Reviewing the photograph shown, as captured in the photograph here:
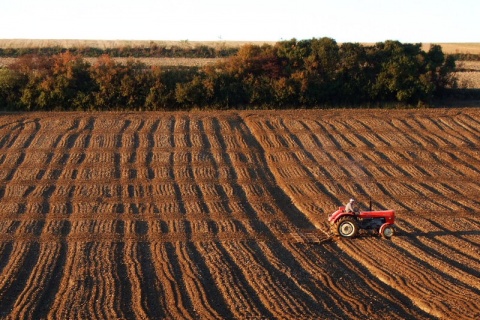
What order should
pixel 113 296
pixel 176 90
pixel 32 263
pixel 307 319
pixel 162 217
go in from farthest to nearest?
pixel 176 90, pixel 162 217, pixel 32 263, pixel 113 296, pixel 307 319

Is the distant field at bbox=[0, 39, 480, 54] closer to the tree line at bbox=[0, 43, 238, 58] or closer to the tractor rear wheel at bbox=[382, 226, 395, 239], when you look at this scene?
the tree line at bbox=[0, 43, 238, 58]

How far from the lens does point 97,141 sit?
30.8 meters

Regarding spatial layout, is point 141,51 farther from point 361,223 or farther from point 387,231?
point 387,231

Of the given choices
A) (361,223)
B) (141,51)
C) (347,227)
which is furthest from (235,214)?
(141,51)

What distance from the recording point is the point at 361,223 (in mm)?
20016

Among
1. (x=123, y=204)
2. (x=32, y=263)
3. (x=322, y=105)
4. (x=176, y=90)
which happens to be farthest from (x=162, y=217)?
(x=322, y=105)

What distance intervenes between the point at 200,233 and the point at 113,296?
5.71m

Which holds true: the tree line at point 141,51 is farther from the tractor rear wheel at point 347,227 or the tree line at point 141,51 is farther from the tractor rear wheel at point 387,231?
the tractor rear wheel at point 387,231

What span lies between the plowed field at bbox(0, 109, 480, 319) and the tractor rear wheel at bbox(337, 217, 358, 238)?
0.84 feet

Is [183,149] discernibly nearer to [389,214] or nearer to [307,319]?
[389,214]

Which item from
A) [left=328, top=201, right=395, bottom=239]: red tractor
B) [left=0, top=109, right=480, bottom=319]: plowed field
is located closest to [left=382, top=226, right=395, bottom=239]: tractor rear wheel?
[left=328, top=201, right=395, bottom=239]: red tractor

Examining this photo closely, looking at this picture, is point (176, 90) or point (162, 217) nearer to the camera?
point (162, 217)

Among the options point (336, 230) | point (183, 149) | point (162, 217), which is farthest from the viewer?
point (183, 149)

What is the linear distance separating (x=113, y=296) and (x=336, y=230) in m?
7.13
